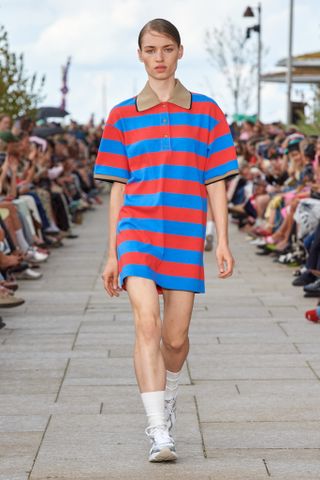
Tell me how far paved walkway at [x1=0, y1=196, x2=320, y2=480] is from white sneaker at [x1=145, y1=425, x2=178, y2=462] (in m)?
0.05

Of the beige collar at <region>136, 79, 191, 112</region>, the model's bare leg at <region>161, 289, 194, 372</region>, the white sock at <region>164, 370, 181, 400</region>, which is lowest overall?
the white sock at <region>164, 370, 181, 400</region>

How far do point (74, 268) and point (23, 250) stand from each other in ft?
4.14

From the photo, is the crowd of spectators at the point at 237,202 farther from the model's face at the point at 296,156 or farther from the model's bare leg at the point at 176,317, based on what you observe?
the model's bare leg at the point at 176,317

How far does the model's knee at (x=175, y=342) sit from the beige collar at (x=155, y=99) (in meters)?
0.99

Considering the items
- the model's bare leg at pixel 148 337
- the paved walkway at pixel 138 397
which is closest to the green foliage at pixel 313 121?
the paved walkway at pixel 138 397

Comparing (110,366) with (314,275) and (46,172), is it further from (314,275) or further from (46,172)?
(46,172)

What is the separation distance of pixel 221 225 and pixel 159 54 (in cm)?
79

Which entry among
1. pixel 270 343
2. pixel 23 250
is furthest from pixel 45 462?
pixel 23 250

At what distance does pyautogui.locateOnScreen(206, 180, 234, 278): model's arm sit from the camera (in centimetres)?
546

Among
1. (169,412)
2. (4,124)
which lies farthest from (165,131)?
(4,124)

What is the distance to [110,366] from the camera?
25.5 feet

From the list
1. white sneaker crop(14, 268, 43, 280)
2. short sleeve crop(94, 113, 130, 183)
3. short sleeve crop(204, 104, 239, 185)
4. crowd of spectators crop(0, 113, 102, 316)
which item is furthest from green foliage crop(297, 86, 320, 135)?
short sleeve crop(94, 113, 130, 183)

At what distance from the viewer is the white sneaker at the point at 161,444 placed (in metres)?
5.23

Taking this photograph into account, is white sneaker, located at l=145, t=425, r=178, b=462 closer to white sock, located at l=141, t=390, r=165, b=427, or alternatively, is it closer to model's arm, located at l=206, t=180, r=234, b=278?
white sock, located at l=141, t=390, r=165, b=427
